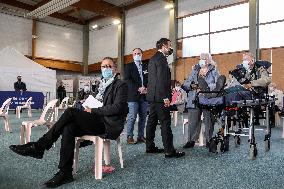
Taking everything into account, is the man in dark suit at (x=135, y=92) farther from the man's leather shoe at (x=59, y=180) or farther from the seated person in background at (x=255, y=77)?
the man's leather shoe at (x=59, y=180)

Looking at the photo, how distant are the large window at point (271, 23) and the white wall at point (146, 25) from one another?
4.87 meters

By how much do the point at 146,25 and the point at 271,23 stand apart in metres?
6.89

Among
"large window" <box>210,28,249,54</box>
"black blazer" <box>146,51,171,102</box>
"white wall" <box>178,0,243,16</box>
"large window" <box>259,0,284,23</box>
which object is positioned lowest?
"black blazer" <box>146,51,171,102</box>

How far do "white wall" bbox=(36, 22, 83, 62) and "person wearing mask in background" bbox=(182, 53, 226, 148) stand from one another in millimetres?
15830

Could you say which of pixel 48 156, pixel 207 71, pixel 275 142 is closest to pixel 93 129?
pixel 48 156

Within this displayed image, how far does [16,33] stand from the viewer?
17516 millimetres


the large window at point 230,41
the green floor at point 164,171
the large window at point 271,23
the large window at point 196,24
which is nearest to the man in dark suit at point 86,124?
the green floor at point 164,171

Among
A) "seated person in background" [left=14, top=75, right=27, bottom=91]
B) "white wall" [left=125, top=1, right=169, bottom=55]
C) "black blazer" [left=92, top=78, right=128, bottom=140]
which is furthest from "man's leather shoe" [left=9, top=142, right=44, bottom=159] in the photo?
"white wall" [left=125, top=1, right=169, bottom=55]

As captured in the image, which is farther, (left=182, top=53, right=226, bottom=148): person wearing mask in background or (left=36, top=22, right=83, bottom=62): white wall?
(left=36, top=22, right=83, bottom=62): white wall

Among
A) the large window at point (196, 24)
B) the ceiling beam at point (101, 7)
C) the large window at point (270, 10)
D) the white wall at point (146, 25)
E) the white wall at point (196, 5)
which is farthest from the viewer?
the white wall at point (146, 25)

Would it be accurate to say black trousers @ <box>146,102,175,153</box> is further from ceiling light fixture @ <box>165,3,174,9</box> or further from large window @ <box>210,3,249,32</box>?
ceiling light fixture @ <box>165,3,174,9</box>

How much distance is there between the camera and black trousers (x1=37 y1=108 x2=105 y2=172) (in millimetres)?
2604

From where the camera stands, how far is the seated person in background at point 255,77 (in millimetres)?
4000

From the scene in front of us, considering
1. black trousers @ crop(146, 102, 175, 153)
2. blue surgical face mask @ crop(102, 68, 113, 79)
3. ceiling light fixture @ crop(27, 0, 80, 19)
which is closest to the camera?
blue surgical face mask @ crop(102, 68, 113, 79)
